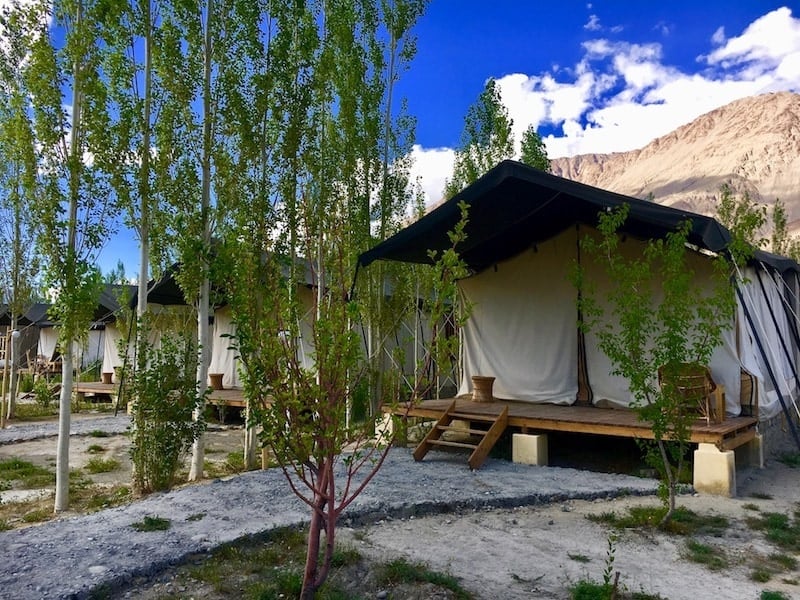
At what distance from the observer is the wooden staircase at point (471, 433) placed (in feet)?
20.6

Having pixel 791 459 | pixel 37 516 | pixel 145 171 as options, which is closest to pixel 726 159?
pixel 791 459

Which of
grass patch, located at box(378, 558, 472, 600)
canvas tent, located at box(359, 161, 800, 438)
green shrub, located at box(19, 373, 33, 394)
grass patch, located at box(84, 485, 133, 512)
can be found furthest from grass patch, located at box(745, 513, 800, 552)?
green shrub, located at box(19, 373, 33, 394)

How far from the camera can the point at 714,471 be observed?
5.41m

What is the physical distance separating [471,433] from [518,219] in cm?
271

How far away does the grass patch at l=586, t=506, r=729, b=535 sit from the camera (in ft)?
14.4

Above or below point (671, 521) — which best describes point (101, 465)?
below

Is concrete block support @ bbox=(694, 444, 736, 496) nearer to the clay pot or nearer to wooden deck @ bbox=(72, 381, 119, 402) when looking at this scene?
the clay pot

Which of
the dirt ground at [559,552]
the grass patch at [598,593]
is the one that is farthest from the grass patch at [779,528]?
the grass patch at [598,593]

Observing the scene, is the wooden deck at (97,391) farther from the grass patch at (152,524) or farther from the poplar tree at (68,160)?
the grass patch at (152,524)

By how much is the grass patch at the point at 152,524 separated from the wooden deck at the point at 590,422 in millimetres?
2051

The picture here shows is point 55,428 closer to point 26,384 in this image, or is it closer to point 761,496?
point 26,384

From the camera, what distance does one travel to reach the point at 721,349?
689 cm

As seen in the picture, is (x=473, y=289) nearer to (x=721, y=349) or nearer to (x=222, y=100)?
(x=721, y=349)

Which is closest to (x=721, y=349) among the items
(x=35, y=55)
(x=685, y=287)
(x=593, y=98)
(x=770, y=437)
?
(x=770, y=437)
